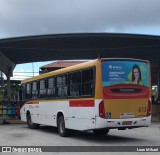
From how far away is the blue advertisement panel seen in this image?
15039 mm

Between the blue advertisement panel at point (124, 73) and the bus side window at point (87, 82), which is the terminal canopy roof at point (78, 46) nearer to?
the blue advertisement panel at point (124, 73)

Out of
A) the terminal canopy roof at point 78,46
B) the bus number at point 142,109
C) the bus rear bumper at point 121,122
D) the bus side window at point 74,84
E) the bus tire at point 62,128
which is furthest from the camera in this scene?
the terminal canopy roof at point 78,46

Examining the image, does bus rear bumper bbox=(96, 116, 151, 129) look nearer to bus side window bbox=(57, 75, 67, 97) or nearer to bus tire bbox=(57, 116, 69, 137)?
bus tire bbox=(57, 116, 69, 137)

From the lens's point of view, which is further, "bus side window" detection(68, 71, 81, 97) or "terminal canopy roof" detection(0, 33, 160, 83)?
"terminal canopy roof" detection(0, 33, 160, 83)

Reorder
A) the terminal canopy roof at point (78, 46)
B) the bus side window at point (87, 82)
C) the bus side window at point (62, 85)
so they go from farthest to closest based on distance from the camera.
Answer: the terminal canopy roof at point (78, 46) → the bus side window at point (62, 85) → the bus side window at point (87, 82)

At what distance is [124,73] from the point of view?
50.2 ft

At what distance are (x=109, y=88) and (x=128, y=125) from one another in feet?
4.99

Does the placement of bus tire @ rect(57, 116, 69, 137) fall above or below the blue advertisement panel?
below

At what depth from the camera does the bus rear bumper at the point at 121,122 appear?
14.7 metres

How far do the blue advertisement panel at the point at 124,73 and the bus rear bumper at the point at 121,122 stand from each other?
1288 millimetres

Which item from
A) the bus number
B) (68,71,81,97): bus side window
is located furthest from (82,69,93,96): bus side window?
the bus number

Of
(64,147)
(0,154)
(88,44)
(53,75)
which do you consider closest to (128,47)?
(88,44)

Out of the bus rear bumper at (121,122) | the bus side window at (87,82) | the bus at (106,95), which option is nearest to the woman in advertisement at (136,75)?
the bus at (106,95)

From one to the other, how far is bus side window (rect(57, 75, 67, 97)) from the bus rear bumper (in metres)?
3.42
